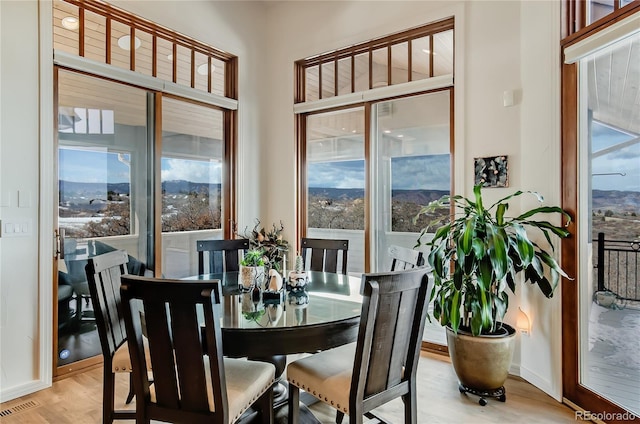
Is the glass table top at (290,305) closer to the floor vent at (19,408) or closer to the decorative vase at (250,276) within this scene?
the decorative vase at (250,276)

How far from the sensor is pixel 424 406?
2451 millimetres

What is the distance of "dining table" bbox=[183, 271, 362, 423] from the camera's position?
1629 millimetres

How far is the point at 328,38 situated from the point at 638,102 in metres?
2.79

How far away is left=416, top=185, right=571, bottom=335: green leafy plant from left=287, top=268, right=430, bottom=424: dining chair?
0.74 meters

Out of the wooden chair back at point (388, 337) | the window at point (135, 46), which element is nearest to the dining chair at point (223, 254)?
the window at point (135, 46)

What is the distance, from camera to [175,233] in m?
3.69

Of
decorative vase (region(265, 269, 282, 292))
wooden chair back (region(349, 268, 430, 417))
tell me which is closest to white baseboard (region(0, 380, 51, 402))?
decorative vase (region(265, 269, 282, 292))

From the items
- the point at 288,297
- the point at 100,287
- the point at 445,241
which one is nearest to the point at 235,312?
the point at 288,297

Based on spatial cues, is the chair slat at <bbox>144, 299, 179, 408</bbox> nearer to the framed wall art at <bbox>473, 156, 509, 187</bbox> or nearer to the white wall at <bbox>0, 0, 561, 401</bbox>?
the white wall at <bbox>0, 0, 561, 401</bbox>

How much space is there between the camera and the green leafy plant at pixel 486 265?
235cm

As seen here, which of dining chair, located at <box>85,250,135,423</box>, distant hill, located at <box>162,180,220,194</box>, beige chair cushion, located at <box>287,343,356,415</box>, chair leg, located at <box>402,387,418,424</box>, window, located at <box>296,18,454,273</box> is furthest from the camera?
distant hill, located at <box>162,180,220,194</box>

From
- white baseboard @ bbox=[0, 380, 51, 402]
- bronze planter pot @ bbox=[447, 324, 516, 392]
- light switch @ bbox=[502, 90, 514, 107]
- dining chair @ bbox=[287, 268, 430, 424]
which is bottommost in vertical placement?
white baseboard @ bbox=[0, 380, 51, 402]
